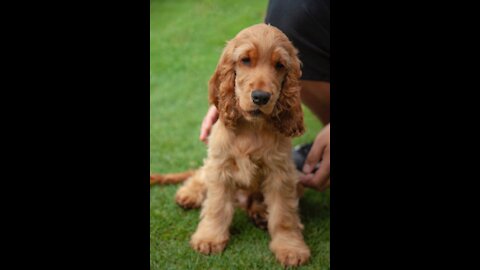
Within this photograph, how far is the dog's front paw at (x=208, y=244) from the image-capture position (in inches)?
107

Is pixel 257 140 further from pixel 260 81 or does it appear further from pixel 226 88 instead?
pixel 260 81

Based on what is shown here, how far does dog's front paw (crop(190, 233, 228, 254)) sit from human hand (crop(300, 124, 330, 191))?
0.83 metres

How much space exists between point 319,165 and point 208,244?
1.13m

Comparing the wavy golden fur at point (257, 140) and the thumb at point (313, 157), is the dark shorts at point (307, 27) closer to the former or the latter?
the thumb at point (313, 157)

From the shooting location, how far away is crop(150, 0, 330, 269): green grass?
2.70m

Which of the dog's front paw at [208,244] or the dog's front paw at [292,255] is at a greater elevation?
the dog's front paw at [292,255]

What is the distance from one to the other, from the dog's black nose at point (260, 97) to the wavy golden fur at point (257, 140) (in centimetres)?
2

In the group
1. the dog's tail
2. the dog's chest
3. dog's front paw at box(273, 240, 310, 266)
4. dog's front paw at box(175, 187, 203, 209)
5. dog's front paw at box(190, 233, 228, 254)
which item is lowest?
the dog's tail

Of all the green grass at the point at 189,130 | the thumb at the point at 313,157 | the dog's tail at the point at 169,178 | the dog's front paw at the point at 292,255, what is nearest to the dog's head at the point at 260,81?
the green grass at the point at 189,130

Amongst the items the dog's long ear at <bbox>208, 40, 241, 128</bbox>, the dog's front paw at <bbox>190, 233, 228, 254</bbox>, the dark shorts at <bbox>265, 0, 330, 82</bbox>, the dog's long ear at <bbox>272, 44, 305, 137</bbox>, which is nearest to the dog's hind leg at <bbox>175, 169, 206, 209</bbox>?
the dog's front paw at <bbox>190, 233, 228, 254</bbox>

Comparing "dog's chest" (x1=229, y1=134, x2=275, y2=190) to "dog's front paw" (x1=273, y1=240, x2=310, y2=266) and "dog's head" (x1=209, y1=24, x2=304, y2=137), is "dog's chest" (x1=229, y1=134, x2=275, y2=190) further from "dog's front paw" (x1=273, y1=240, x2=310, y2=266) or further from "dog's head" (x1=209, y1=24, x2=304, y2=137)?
"dog's front paw" (x1=273, y1=240, x2=310, y2=266)

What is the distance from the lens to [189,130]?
5.03m
